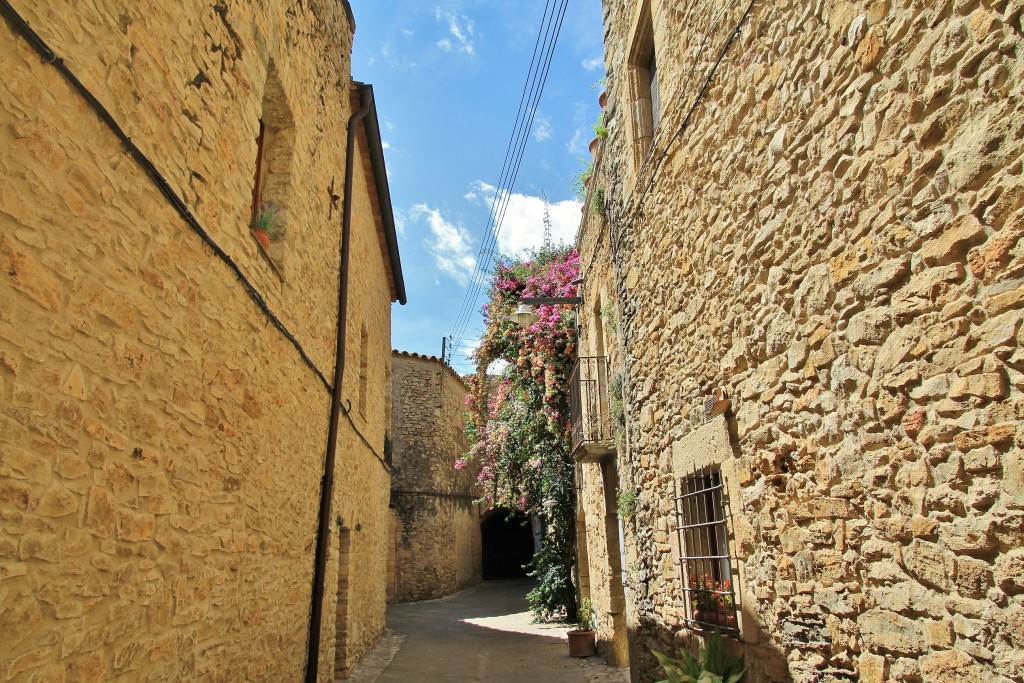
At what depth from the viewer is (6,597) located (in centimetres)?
213

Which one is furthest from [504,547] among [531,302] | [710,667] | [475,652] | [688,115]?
[688,115]

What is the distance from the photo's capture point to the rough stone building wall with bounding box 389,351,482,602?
18.4m

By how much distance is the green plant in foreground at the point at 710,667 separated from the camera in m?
4.13

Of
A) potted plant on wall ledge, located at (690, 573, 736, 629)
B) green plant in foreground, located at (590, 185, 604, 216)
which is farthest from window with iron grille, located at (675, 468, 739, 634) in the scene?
green plant in foreground, located at (590, 185, 604, 216)

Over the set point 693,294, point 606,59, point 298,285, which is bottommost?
point 693,294

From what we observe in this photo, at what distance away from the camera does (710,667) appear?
4.29 meters

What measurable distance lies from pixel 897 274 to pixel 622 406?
14.9 ft

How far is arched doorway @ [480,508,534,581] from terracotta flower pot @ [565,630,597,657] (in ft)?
55.5

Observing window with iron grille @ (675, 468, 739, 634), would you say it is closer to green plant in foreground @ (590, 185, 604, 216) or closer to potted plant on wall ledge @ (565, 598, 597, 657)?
green plant in foreground @ (590, 185, 604, 216)

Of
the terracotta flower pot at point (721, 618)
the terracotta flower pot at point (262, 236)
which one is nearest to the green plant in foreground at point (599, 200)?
the terracotta flower pot at point (262, 236)

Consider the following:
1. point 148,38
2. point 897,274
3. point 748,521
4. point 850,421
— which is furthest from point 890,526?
point 148,38

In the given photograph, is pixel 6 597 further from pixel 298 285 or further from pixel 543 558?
pixel 543 558

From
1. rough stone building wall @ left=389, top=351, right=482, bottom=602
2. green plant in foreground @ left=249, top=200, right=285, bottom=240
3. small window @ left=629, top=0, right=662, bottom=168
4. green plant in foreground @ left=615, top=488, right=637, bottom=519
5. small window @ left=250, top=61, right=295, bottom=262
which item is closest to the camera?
green plant in foreground @ left=249, top=200, right=285, bottom=240

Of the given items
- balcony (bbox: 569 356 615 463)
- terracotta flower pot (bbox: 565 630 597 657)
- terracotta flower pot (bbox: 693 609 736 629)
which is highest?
balcony (bbox: 569 356 615 463)
